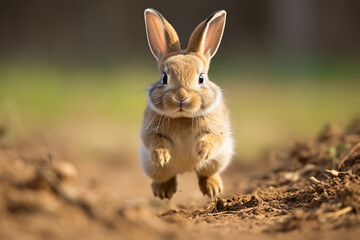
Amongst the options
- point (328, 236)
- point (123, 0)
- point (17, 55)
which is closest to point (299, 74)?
point (123, 0)

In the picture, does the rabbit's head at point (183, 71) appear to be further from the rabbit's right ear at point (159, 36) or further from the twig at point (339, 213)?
the twig at point (339, 213)

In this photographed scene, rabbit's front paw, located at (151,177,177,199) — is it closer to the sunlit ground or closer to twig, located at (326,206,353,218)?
twig, located at (326,206,353,218)

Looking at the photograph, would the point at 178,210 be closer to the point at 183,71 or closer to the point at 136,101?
the point at 183,71

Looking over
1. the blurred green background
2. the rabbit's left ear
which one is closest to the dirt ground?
the rabbit's left ear

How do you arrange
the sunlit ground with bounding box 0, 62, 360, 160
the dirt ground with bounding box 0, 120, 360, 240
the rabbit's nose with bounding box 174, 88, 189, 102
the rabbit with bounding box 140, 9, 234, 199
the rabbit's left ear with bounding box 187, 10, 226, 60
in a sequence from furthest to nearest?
the sunlit ground with bounding box 0, 62, 360, 160 → the rabbit's left ear with bounding box 187, 10, 226, 60 → the rabbit with bounding box 140, 9, 234, 199 → the rabbit's nose with bounding box 174, 88, 189, 102 → the dirt ground with bounding box 0, 120, 360, 240

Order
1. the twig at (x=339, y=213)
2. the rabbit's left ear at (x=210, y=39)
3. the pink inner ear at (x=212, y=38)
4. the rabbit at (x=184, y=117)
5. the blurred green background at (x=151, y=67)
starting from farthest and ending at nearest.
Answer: the blurred green background at (x=151, y=67) < the pink inner ear at (x=212, y=38) < the rabbit's left ear at (x=210, y=39) < the rabbit at (x=184, y=117) < the twig at (x=339, y=213)

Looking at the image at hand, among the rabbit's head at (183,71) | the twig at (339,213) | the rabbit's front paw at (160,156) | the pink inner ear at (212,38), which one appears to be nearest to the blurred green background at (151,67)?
the rabbit's head at (183,71)

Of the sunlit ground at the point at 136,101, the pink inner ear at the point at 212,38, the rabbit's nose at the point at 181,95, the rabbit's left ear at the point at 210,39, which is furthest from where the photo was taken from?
the sunlit ground at the point at 136,101

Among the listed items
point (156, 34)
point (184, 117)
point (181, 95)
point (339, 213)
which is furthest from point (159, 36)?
point (339, 213)
